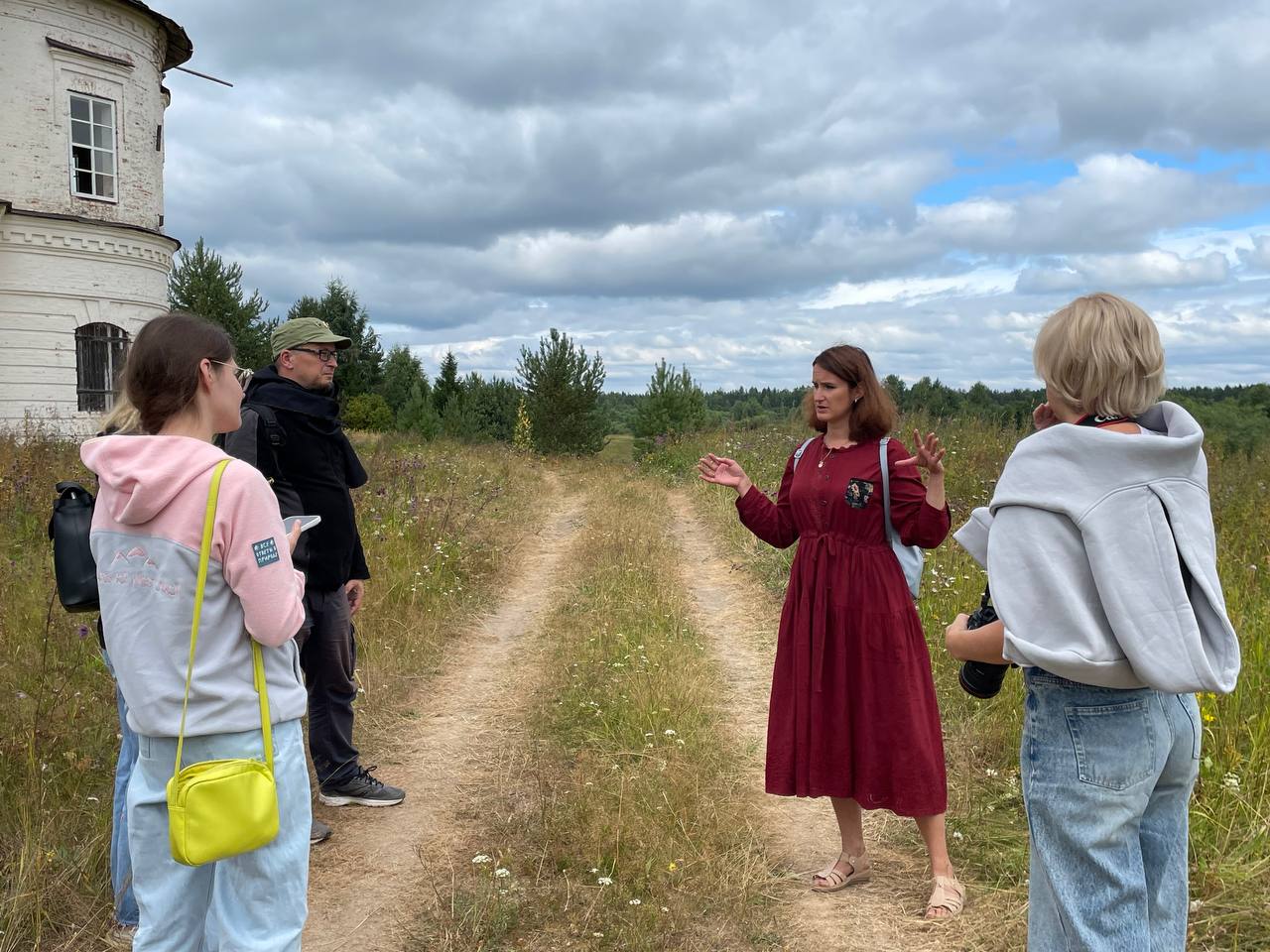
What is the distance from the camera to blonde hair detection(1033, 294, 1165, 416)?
2.20m

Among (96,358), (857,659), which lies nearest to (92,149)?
(96,358)

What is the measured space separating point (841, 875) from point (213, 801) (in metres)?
2.67

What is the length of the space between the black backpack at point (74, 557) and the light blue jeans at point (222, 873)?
2.25ft

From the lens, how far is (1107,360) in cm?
220

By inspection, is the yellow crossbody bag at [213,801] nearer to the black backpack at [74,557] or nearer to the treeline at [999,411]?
the black backpack at [74,557]

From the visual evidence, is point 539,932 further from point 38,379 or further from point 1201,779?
point 38,379

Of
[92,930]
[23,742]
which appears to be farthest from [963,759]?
[23,742]

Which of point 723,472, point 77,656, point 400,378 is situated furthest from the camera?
point 400,378

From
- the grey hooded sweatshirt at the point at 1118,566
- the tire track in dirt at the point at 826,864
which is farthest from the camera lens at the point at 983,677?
the tire track in dirt at the point at 826,864

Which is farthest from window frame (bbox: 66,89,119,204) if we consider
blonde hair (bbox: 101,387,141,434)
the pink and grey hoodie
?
the pink and grey hoodie

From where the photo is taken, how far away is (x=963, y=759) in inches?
191

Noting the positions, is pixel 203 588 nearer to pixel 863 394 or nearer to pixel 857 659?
pixel 857 659

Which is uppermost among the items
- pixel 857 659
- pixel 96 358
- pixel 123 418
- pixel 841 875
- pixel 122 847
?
pixel 96 358

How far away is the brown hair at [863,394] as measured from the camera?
153 inches
